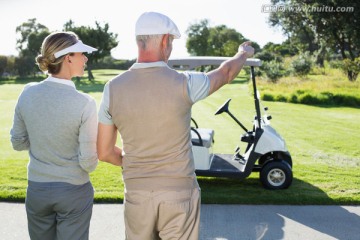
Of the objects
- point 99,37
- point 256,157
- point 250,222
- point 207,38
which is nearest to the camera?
point 250,222

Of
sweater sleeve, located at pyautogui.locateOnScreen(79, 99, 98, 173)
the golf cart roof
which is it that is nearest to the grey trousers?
sweater sleeve, located at pyautogui.locateOnScreen(79, 99, 98, 173)

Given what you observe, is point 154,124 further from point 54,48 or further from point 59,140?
point 54,48

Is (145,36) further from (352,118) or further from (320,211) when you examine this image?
(352,118)

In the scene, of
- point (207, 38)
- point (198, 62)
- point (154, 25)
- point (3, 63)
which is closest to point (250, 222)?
point (198, 62)

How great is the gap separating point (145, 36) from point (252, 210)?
3.32 metres

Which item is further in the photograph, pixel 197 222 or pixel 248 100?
pixel 248 100

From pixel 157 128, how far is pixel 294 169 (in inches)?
215

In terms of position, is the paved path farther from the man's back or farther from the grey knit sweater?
the man's back

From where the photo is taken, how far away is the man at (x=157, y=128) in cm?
210

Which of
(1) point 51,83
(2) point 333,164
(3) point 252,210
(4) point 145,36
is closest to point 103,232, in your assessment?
(3) point 252,210

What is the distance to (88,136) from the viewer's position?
2408 mm

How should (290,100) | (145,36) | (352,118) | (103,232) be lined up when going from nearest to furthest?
(145,36) < (103,232) < (352,118) < (290,100)

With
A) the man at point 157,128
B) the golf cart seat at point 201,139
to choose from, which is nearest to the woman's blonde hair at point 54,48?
the man at point 157,128

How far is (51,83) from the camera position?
2.44 m
